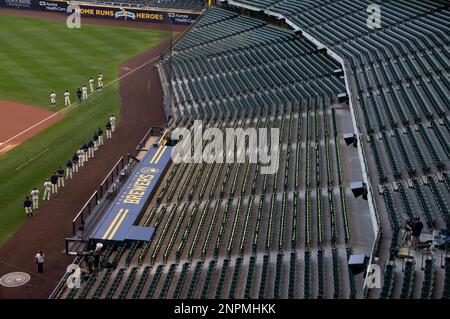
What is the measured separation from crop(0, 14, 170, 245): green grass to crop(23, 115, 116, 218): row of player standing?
423 mm

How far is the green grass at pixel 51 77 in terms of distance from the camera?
79.5 ft

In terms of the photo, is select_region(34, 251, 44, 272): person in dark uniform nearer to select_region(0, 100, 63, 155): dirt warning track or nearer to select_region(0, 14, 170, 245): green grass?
select_region(0, 14, 170, 245): green grass

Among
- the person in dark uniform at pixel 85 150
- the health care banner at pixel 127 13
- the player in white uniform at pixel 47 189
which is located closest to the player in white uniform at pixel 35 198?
the player in white uniform at pixel 47 189

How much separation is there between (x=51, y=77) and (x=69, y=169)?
13.2 m

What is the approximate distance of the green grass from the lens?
24.2 m

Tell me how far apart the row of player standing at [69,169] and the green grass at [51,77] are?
42 cm

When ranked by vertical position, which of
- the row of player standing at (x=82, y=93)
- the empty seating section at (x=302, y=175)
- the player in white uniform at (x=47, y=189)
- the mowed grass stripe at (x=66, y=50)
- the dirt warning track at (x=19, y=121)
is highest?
the empty seating section at (x=302, y=175)

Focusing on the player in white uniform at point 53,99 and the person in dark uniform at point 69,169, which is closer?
the person in dark uniform at point 69,169

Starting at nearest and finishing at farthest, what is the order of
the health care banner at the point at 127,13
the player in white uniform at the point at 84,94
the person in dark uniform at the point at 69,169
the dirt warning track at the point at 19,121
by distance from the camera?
1. the person in dark uniform at the point at 69,169
2. the dirt warning track at the point at 19,121
3. the player in white uniform at the point at 84,94
4. the health care banner at the point at 127,13

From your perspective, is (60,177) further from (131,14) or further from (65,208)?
(131,14)

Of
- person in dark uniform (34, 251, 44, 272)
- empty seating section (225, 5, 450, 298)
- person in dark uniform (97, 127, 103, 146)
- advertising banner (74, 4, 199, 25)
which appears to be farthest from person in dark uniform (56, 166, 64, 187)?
advertising banner (74, 4, 199, 25)

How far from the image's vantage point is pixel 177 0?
2117 inches

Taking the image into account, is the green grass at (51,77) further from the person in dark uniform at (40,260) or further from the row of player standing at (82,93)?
the person in dark uniform at (40,260)

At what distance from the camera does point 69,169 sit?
24.6 meters
